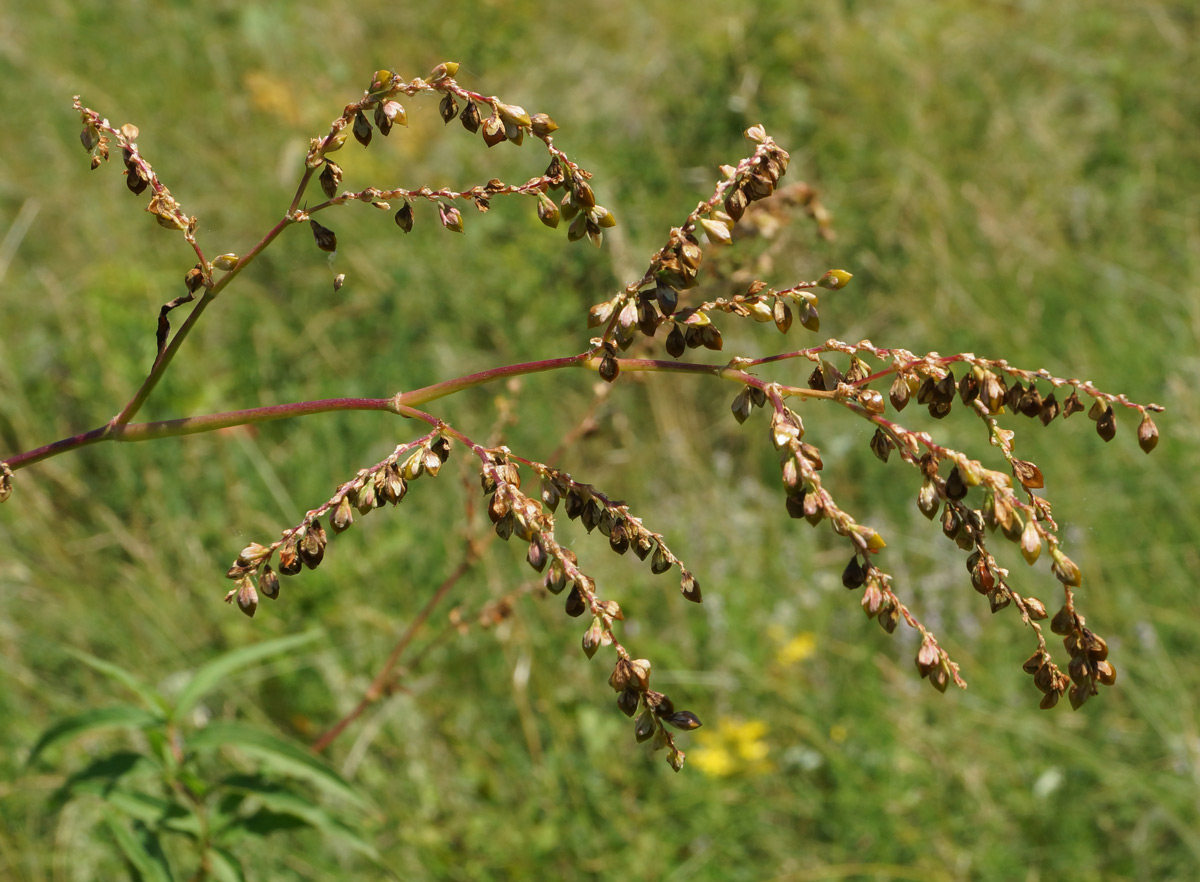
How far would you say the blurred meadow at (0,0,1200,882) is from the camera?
10.3 ft

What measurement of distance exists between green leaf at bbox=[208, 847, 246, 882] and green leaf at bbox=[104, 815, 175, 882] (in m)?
0.11

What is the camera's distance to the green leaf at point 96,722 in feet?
6.00

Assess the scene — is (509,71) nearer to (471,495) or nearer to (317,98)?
(317,98)

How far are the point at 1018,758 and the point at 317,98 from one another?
5313 millimetres

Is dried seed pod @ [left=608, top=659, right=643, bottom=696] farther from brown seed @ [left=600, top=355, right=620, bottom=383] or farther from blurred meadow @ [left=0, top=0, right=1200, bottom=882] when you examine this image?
blurred meadow @ [left=0, top=0, right=1200, bottom=882]

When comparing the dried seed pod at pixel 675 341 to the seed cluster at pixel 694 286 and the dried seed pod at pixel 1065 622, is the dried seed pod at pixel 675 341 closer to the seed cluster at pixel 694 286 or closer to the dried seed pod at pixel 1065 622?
the seed cluster at pixel 694 286

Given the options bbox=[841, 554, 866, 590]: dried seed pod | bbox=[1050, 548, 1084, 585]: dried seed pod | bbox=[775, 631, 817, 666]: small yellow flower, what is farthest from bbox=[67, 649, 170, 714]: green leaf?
bbox=[775, 631, 817, 666]: small yellow flower

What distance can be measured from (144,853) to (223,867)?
16 centimetres

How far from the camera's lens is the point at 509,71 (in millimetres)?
6512

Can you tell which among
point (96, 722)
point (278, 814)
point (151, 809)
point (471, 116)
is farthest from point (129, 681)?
point (471, 116)

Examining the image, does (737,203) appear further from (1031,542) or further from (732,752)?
(732,752)

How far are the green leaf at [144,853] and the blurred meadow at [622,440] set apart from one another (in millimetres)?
601

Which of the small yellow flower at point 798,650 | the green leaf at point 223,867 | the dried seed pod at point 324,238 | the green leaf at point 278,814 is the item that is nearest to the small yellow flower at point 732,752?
the small yellow flower at point 798,650

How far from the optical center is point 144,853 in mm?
1689
